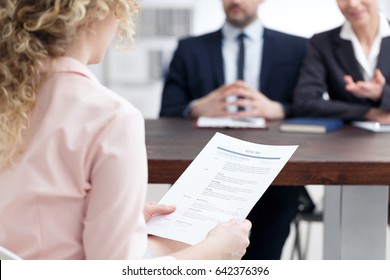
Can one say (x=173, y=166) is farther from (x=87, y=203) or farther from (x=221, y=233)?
(x=87, y=203)

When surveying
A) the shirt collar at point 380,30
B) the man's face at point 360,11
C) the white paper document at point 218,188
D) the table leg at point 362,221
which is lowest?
the table leg at point 362,221

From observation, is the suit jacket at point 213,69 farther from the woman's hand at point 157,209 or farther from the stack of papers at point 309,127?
the woman's hand at point 157,209

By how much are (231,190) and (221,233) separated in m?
0.11

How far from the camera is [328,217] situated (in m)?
1.87

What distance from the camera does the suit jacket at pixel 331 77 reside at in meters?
2.21

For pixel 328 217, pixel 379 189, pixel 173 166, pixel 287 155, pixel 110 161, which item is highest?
pixel 110 161

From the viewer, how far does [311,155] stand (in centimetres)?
151

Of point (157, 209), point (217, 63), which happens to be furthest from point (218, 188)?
point (217, 63)

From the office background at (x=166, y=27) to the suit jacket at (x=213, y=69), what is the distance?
2390 mm

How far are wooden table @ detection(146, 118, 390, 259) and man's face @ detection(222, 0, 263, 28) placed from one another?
76 centimetres

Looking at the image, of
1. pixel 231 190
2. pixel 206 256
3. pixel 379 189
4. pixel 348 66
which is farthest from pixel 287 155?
pixel 348 66

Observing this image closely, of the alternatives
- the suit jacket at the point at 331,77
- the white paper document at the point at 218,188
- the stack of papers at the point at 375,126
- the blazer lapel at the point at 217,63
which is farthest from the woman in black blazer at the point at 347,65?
the white paper document at the point at 218,188

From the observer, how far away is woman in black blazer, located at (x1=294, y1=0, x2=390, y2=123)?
7.25 feet

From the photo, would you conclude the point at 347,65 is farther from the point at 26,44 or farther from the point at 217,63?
the point at 26,44
